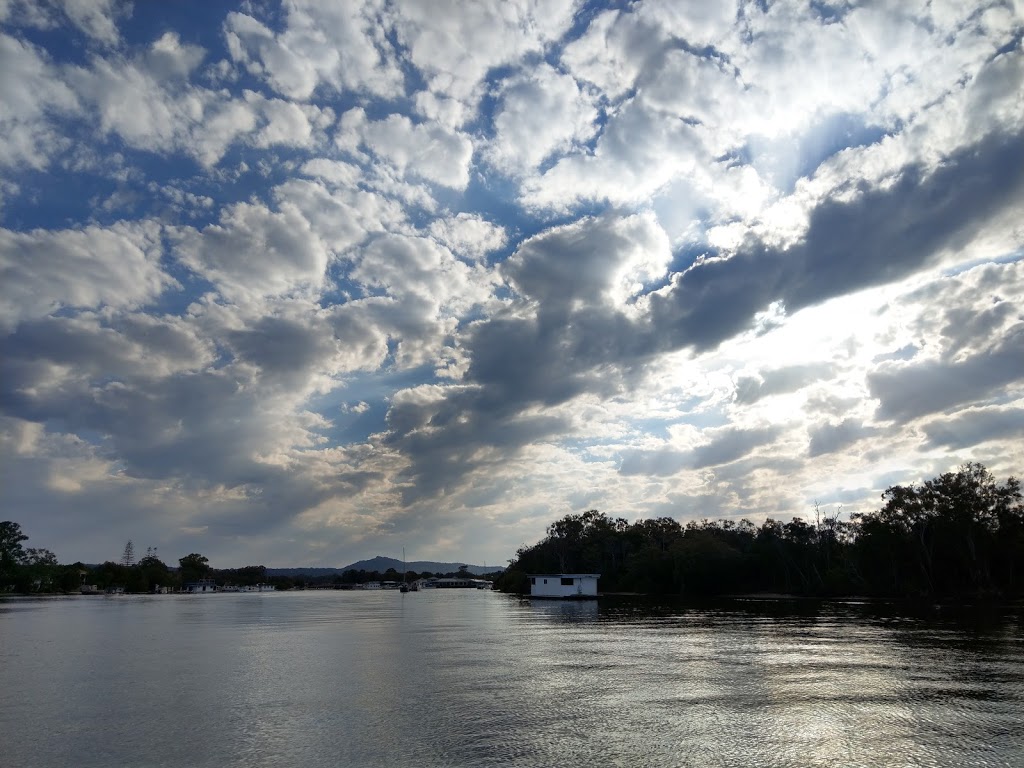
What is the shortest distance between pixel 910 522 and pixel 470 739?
338 feet

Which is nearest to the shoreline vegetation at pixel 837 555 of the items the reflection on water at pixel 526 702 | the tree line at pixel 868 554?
the tree line at pixel 868 554

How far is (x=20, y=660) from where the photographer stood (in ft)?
127

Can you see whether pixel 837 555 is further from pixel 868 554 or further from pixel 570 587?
pixel 570 587

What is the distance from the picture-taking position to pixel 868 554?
11194 centimetres

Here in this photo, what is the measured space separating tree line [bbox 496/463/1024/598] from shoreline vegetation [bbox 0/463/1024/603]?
17 cm

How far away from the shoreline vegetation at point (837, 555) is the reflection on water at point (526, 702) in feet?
192

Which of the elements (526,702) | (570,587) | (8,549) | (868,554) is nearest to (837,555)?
(868,554)

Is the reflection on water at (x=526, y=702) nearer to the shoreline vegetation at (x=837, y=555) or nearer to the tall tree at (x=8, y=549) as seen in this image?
the shoreline vegetation at (x=837, y=555)

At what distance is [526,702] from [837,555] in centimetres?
12403

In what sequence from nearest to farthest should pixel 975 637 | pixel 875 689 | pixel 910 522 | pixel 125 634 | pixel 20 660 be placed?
pixel 875 689 → pixel 20 660 → pixel 975 637 → pixel 125 634 → pixel 910 522

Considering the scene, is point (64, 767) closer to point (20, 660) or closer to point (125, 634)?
point (20, 660)

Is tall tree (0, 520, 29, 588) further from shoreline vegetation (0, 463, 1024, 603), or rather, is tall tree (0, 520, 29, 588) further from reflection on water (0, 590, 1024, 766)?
reflection on water (0, 590, 1024, 766)

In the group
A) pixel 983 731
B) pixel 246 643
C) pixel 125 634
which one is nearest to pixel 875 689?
pixel 983 731

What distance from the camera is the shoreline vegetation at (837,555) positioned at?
96.1 m
